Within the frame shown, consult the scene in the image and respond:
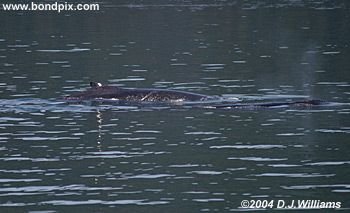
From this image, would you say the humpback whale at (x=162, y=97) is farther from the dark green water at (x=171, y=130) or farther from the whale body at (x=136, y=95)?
the dark green water at (x=171, y=130)

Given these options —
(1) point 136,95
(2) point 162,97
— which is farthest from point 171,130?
(1) point 136,95

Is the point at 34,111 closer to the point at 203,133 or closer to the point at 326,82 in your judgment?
the point at 203,133

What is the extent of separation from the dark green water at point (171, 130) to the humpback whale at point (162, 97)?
1.01 m

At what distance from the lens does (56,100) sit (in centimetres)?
4638

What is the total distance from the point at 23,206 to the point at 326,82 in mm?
26478

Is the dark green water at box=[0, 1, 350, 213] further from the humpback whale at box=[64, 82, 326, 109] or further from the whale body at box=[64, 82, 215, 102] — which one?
the whale body at box=[64, 82, 215, 102]

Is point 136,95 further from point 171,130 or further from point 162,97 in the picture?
point 171,130

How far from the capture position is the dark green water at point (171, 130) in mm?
29547

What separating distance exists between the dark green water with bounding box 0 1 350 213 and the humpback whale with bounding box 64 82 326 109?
1014mm

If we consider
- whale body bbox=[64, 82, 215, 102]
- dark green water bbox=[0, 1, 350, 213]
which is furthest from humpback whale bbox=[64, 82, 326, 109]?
dark green water bbox=[0, 1, 350, 213]

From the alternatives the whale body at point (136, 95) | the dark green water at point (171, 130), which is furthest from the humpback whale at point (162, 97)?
the dark green water at point (171, 130)

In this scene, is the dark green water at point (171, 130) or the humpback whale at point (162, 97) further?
the humpback whale at point (162, 97)

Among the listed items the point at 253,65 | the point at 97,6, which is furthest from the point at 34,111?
the point at 97,6

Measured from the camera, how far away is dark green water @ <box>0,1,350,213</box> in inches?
1163
